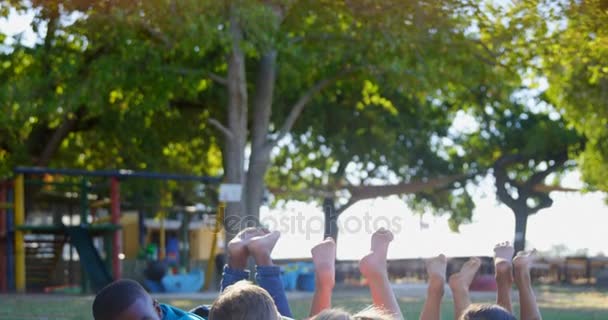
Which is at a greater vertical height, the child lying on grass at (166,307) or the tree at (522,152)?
the tree at (522,152)

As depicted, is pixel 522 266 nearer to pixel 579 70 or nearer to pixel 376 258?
pixel 376 258

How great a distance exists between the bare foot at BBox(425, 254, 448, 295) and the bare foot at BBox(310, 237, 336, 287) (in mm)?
474

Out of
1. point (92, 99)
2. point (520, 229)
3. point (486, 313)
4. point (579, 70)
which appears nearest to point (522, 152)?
point (520, 229)

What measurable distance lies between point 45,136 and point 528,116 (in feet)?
53.1

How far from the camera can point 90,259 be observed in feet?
65.6

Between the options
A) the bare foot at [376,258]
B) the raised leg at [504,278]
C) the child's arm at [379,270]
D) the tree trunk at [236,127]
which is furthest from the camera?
the tree trunk at [236,127]

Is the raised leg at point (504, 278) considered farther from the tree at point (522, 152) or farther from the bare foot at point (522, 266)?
the tree at point (522, 152)

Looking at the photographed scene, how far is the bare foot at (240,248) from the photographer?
4.84m

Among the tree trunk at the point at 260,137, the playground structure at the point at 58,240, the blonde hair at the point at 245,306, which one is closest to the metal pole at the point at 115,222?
the playground structure at the point at 58,240

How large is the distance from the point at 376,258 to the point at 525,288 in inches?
28.6

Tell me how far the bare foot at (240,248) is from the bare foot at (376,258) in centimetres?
57

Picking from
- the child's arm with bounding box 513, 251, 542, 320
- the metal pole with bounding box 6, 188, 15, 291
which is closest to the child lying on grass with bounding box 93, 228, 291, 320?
the child's arm with bounding box 513, 251, 542, 320

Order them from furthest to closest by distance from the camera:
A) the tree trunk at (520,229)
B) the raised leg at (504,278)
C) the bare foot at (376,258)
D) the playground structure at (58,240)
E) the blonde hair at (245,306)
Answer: the tree trunk at (520,229), the playground structure at (58,240), the raised leg at (504,278), the bare foot at (376,258), the blonde hair at (245,306)

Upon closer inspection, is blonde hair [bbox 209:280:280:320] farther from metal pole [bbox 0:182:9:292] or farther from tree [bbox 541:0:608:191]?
metal pole [bbox 0:182:9:292]
